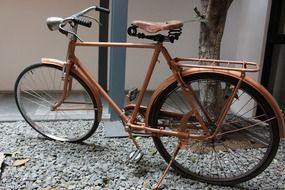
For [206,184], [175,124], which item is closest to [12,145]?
[175,124]

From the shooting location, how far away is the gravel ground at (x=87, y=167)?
2018 mm

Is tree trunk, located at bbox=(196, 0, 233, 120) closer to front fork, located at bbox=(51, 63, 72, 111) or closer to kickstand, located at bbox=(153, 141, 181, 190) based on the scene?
kickstand, located at bbox=(153, 141, 181, 190)

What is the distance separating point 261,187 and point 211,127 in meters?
0.48

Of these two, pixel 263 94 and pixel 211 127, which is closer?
pixel 263 94

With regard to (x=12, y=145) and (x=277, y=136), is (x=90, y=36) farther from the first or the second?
(x=277, y=136)

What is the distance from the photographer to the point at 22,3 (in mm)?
3713

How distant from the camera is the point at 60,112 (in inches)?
119

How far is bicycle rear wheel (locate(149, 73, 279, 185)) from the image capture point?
1.92 metres

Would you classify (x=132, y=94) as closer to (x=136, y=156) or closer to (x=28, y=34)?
(x=136, y=156)

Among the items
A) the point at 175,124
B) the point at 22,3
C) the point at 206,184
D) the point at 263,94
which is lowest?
the point at 206,184

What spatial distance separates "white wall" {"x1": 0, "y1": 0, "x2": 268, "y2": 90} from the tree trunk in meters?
0.99

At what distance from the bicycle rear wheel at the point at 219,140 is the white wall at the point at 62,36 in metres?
1.08

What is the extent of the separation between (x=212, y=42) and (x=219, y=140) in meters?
0.75

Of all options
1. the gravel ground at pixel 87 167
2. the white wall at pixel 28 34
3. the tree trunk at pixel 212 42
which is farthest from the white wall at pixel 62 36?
the gravel ground at pixel 87 167
